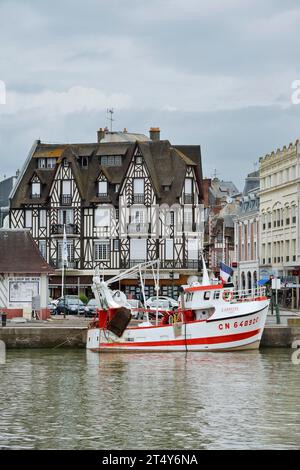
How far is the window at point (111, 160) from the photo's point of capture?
103688 millimetres

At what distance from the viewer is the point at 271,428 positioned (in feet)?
107

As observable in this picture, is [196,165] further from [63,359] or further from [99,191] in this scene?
[63,359]

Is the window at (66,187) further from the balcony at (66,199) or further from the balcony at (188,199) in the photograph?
the balcony at (188,199)

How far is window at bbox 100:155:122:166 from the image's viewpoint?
10369 cm

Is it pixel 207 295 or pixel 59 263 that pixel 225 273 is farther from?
pixel 59 263

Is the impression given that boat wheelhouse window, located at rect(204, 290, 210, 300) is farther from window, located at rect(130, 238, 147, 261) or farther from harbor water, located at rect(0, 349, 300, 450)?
window, located at rect(130, 238, 147, 261)

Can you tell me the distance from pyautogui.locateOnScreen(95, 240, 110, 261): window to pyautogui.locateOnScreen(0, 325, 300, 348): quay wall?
43.2 meters

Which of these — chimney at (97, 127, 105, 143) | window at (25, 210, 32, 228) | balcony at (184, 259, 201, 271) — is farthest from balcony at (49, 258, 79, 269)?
chimney at (97, 127, 105, 143)

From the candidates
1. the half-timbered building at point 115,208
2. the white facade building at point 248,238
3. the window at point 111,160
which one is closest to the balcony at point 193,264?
the half-timbered building at point 115,208

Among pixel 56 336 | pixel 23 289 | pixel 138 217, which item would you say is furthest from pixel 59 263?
pixel 56 336

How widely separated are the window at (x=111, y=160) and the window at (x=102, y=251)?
645cm

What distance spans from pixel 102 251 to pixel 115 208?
3.63 metres

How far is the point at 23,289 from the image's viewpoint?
6925 cm

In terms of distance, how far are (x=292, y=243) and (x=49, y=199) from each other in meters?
20.2
